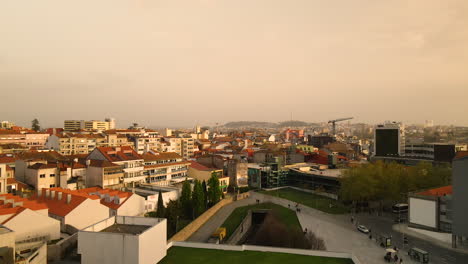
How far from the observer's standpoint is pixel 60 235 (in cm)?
2519

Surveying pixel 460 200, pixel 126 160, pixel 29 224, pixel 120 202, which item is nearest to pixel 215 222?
pixel 120 202

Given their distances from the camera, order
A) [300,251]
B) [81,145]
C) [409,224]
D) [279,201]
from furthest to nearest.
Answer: [81,145], [279,201], [409,224], [300,251]

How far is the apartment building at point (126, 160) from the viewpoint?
40.5m

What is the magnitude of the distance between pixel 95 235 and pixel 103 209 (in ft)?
44.6

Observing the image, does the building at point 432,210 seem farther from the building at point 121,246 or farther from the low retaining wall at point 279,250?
Answer: the building at point 121,246

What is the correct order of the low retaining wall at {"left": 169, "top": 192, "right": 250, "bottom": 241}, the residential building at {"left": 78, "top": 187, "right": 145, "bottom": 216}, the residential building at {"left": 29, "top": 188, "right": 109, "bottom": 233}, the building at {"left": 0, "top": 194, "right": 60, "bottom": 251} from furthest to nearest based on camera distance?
the residential building at {"left": 78, "top": 187, "right": 145, "bottom": 216}, the low retaining wall at {"left": 169, "top": 192, "right": 250, "bottom": 241}, the residential building at {"left": 29, "top": 188, "right": 109, "bottom": 233}, the building at {"left": 0, "top": 194, "right": 60, "bottom": 251}

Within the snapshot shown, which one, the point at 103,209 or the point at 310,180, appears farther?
the point at 310,180

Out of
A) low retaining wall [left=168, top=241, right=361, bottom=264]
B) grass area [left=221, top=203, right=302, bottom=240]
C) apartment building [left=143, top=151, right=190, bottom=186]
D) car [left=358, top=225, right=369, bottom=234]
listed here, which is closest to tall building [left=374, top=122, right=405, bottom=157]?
grass area [left=221, top=203, right=302, bottom=240]

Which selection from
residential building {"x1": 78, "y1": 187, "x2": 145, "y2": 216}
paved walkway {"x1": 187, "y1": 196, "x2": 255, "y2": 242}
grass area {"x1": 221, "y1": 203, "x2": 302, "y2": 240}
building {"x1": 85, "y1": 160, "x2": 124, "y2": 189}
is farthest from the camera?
building {"x1": 85, "y1": 160, "x2": 124, "y2": 189}

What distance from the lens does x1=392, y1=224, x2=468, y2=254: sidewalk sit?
90.0 ft

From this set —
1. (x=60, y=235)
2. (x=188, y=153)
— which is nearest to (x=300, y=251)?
(x=60, y=235)

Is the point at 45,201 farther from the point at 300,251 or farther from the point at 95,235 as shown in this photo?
the point at 300,251

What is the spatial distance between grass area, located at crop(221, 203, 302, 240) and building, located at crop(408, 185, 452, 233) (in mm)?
10548

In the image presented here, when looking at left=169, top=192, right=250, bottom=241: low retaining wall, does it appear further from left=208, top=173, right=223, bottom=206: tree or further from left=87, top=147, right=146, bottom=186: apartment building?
left=87, top=147, right=146, bottom=186: apartment building
